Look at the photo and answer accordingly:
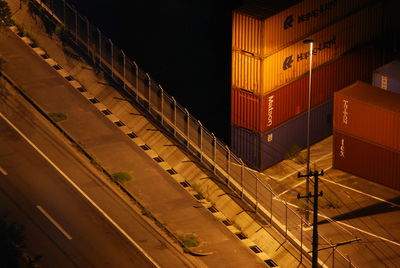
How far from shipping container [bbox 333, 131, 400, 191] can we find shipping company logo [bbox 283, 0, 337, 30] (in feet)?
19.5

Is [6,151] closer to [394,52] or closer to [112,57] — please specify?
[112,57]

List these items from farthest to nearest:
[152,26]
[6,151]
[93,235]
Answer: [152,26] < [6,151] < [93,235]

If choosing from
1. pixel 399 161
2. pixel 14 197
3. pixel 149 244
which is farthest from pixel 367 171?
pixel 14 197

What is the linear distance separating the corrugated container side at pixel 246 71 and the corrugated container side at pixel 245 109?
0.43m

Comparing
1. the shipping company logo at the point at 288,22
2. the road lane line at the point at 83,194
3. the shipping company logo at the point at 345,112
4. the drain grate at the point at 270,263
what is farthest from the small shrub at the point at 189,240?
the shipping company logo at the point at 288,22

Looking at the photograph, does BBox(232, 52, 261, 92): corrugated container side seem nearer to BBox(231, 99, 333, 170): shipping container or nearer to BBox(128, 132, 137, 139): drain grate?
BBox(231, 99, 333, 170): shipping container

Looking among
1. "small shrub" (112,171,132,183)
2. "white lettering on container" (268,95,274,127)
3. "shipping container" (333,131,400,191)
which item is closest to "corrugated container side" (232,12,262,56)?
"white lettering on container" (268,95,274,127)

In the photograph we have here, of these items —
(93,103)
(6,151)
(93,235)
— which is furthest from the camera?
(93,103)

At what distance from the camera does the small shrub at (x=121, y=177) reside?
63375mm

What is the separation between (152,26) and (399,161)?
55.6ft

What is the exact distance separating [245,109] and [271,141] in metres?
2.19

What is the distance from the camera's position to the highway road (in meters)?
57.6

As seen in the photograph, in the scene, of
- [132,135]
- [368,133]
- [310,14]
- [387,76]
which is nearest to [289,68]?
[310,14]

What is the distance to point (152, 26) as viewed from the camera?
2911 inches
